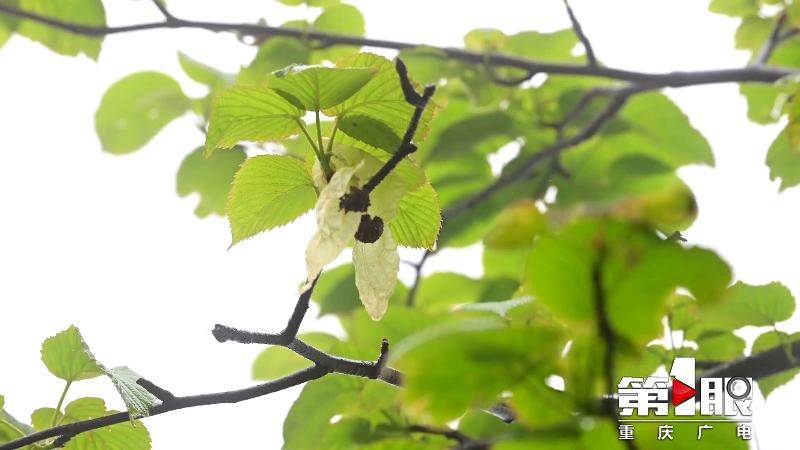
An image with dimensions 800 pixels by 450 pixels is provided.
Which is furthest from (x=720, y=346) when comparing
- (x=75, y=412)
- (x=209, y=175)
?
(x=209, y=175)

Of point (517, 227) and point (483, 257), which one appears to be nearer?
point (517, 227)

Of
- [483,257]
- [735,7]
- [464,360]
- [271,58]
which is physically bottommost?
[464,360]

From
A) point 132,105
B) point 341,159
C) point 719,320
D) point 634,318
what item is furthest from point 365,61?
point 132,105

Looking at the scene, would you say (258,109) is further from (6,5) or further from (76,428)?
(6,5)

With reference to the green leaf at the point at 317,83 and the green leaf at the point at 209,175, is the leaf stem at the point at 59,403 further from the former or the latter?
the green leaf at the point at 209,175

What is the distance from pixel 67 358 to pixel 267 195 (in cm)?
14

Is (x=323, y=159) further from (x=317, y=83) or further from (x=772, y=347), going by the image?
(x=772, y=347)

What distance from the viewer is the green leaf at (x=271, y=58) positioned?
0.61 metres

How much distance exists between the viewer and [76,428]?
21cm

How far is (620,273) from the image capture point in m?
0.09

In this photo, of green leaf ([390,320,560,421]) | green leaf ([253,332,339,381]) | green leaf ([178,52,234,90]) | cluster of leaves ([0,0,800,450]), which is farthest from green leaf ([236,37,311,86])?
green leaf ([390,320,560,421])

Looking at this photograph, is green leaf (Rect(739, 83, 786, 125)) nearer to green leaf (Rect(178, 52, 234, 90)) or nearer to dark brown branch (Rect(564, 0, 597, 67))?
dark brown branch (Rect(564, 0, 597, 67))

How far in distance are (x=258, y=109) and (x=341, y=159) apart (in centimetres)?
3

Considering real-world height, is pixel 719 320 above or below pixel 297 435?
above
